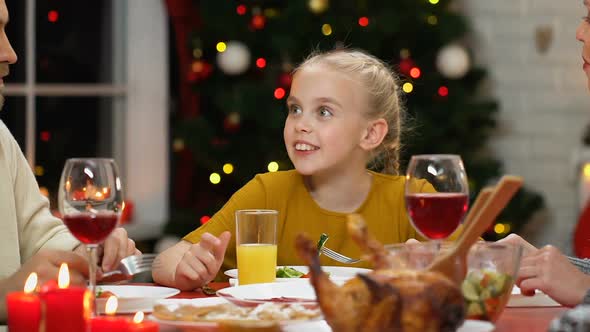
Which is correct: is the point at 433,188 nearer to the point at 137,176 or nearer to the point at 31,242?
the point at 31,242

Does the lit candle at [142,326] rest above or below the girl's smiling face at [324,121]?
below

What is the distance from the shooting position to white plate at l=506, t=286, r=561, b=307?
5.21 feet

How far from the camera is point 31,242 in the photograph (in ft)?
6.61

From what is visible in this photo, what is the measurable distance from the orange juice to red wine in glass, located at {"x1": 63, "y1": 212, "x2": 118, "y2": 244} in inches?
16.0

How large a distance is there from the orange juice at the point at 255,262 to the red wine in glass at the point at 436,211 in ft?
1.30

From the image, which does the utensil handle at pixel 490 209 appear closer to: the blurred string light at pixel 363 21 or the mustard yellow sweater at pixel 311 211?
the mustard yellow sweater at pixel 311 211

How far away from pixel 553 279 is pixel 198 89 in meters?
2.76

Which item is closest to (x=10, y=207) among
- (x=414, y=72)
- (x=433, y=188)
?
(x=433, y=188)

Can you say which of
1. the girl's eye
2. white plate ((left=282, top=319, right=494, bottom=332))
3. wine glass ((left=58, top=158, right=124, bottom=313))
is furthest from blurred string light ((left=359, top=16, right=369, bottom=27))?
white plate ((left=282, top=319, right=494, bottom=332))

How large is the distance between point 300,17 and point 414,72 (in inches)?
21.2

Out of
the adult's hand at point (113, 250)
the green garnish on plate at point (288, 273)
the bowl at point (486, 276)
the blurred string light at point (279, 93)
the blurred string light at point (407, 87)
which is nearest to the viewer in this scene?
the bowl at point (486, 276)

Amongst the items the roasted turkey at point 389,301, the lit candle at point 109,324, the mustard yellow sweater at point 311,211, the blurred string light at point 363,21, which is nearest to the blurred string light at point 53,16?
the blurred string light at point 363,21

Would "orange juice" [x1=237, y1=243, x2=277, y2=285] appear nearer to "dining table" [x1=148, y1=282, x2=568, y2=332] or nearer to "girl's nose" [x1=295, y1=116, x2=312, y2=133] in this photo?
"dining table" [x1=148, y1=282, x2=568, y2=332]

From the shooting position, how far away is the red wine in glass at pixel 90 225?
1.39 metres
